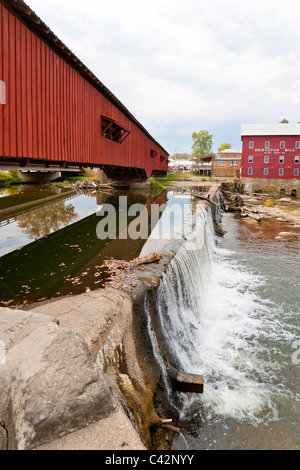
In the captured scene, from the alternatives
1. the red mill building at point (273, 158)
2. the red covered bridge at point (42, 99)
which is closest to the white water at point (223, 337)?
the red covered bridge at point (42, 99)

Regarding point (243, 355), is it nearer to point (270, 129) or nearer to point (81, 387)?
point (81, 387)

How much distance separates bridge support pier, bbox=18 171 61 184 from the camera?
108 ft

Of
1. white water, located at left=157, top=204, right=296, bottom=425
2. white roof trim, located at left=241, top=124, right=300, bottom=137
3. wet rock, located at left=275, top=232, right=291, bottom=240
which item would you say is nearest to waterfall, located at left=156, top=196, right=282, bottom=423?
white water, located at left=157, top=204, right=296, bottom=425

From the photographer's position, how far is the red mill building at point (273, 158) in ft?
121

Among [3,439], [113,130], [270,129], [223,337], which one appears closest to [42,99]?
[113,130]

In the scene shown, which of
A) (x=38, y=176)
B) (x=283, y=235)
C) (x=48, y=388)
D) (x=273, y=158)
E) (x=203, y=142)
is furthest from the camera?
(x=203, y=142)

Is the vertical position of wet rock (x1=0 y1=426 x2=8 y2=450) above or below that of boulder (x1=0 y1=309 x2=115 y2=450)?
below

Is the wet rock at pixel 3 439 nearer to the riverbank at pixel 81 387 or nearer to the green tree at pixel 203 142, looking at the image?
the riverbank at pixel 81 387

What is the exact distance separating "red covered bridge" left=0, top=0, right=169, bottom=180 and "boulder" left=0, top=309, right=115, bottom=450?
20.9ft

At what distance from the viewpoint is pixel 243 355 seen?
5695 millimetres

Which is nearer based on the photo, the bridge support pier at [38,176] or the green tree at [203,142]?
the bridge support pier at [38,176]

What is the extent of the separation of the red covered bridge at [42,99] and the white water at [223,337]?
5631 mm

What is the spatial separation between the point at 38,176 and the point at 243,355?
107 ft

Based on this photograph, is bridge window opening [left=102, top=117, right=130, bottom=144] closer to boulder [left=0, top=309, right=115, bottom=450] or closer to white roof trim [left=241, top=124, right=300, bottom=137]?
boulder [left=0, top=309, right=115, bottom=450]
